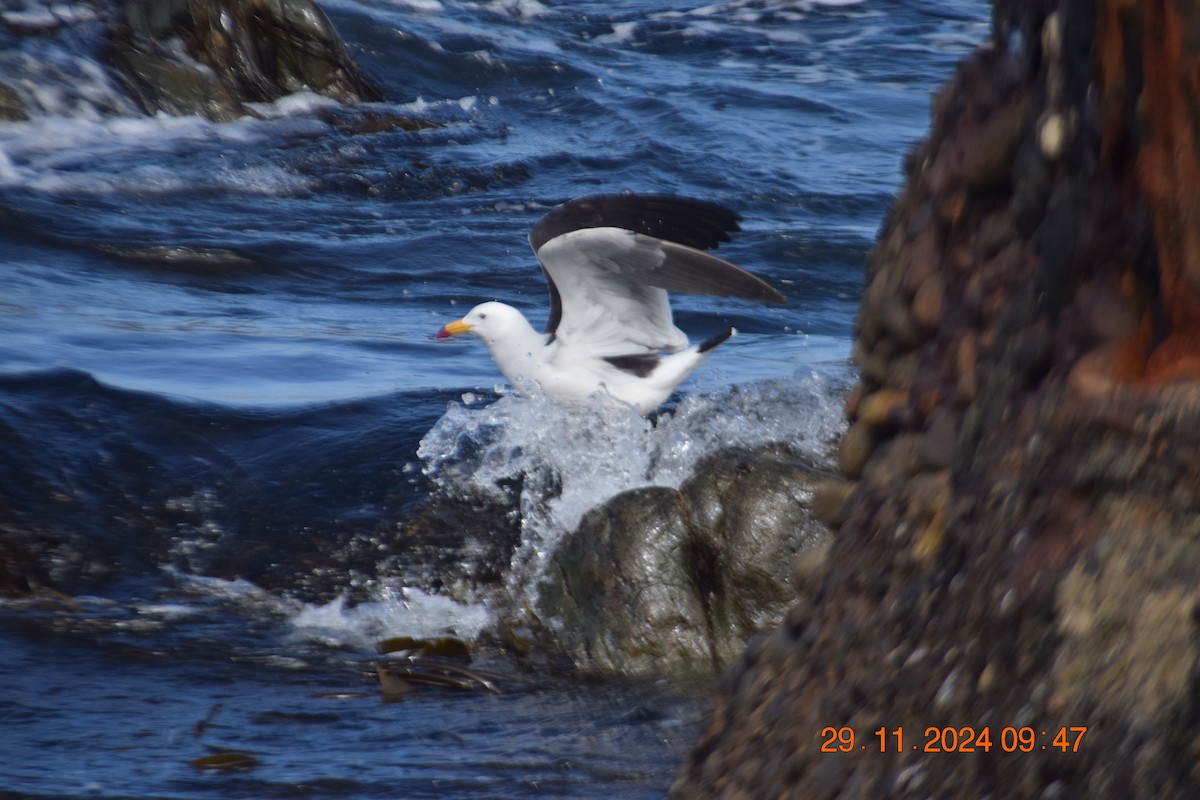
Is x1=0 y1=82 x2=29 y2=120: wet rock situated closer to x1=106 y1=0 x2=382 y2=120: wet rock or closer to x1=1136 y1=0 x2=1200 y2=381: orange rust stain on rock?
x1=106 y1=0 x2=382 y2=120: wet rock

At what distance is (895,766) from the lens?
6.30 feet

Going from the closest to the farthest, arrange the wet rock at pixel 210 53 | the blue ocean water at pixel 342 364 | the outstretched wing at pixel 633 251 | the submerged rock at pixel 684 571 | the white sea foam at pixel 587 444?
the blue ocean water at pixel 342 364, the submerged rock at pixel 684 571, the white sea foam at pixel 587 444, the outstretched wing at pixel 633 251, the wet rock at pixel 210 53

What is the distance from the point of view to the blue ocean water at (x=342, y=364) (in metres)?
3.94

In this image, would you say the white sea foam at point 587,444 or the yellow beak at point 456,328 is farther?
the yellow beak at point 456,328

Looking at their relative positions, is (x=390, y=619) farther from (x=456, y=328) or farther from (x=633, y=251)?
(x=456, y=328)

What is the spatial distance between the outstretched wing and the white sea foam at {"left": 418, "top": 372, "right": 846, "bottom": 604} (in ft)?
1.99

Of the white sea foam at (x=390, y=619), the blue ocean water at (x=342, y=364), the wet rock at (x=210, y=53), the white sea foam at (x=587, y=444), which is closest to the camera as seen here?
the blue ocean water at (x=342, y=364)

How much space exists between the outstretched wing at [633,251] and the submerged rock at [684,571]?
140 cm

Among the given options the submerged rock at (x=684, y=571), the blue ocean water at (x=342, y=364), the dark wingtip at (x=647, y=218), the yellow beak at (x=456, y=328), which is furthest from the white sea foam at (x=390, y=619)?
the yellow beak at (x=456, y=328)

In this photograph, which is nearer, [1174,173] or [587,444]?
[1174,173]

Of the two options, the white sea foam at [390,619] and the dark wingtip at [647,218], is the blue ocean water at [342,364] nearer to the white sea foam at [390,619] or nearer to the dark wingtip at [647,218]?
the white sea foam at [390,619]

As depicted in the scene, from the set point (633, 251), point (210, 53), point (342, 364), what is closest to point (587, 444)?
point (633, 251)

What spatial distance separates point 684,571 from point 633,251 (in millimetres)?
2015

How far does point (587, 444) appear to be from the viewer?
563 cm
